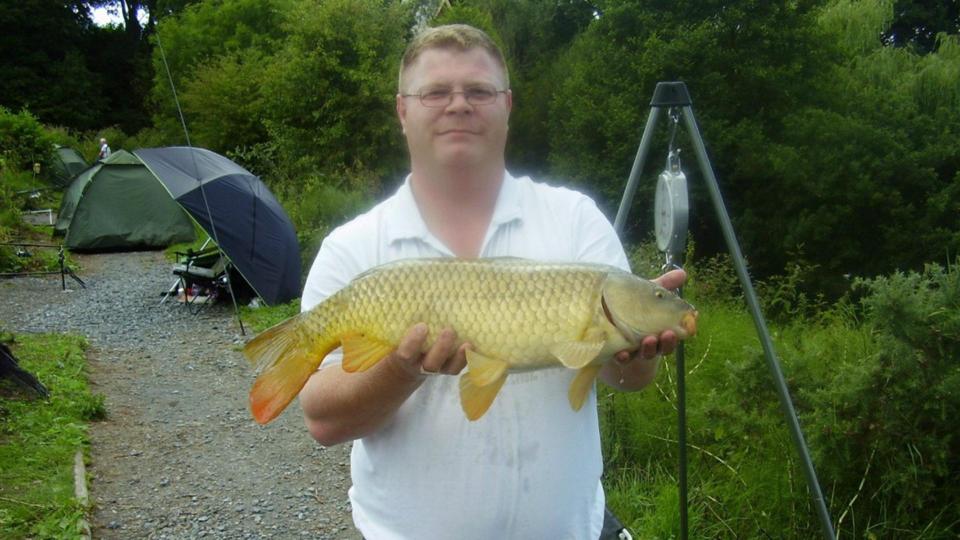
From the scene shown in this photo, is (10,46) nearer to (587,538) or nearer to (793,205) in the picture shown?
(793,205)

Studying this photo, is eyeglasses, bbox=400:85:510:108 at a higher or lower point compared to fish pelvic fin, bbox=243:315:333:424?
higher

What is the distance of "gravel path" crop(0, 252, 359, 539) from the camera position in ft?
15.9

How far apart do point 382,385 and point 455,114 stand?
619 mm

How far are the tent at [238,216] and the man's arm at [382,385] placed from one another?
8786mm

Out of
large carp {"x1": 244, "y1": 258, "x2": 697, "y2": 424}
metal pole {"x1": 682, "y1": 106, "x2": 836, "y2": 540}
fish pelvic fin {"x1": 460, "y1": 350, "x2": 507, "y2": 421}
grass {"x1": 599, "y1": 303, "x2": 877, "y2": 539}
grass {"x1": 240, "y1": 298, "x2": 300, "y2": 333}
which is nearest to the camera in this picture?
fish pelvic fin {"x1": 460, "y1": 350, "x2": 507, "y2": 421}

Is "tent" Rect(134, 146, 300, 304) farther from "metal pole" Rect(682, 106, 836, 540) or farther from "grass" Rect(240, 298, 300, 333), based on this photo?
"metal pole" Rect(682, 106, 836, 540)

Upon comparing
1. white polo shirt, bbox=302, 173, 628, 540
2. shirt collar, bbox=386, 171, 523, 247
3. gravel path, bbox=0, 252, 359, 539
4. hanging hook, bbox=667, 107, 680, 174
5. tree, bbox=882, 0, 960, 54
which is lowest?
gravel path, bbox=0, 252, 359, 539

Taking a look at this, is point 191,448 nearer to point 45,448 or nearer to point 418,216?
point 45,448

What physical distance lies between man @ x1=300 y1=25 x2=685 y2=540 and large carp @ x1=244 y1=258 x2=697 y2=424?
55mm

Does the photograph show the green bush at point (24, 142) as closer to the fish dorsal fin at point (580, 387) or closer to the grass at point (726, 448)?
the grass at point (726, 448)

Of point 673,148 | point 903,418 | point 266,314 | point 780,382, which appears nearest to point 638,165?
point 673,148

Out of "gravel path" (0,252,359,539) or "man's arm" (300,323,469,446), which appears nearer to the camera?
"man's arm" (300,323,469,446)

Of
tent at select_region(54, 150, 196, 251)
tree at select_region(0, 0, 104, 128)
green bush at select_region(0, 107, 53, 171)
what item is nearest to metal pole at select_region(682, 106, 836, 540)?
tent at select_region(54, 150, 196, 251)

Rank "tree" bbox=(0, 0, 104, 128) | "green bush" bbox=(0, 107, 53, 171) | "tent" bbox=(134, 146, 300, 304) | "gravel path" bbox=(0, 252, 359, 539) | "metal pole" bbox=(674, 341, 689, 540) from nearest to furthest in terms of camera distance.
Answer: "metal pole" bbox=(674, 341, 689, 540), "gravel path" bbox=(0, 252, 359, 539), "tent" bbox=(134, 146, 300, 304), "green bush" bbox=(0, 107, 53, 171), "tree" bbox=(0, 0, 104, 128)
